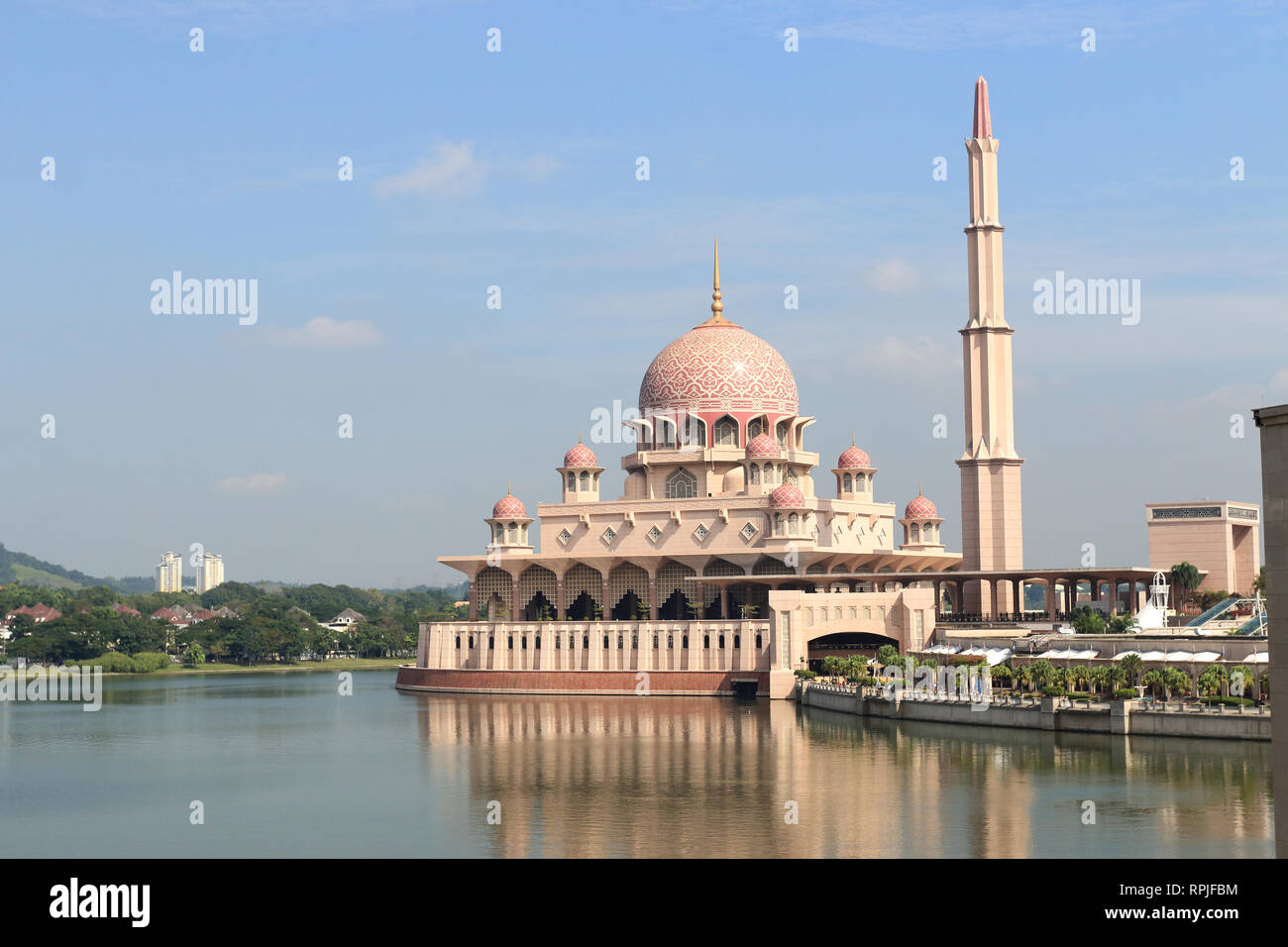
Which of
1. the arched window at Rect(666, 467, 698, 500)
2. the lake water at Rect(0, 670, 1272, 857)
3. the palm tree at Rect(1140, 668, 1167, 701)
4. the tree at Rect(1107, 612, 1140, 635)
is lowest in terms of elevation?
the lake water at Rect(0, 670, 1272, 857)

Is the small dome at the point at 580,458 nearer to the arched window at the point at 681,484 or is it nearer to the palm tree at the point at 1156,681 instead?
the arched window at the point at 681,484

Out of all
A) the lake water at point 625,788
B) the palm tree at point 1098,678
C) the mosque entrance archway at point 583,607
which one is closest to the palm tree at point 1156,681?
the palm tree at point 1098,678

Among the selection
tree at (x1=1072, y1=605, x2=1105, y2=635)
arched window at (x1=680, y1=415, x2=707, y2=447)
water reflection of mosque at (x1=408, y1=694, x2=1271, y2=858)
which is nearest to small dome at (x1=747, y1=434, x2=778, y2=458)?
arched window at (x1=680, y1=415, x2=707, y2=447)

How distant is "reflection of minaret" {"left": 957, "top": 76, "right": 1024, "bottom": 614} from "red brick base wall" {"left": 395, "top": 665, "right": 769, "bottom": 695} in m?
16.2

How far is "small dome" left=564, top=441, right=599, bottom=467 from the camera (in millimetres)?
84125

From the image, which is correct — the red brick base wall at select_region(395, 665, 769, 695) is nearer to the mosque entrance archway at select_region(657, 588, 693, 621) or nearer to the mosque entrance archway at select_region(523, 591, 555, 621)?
the mosque entrance archway at select_region(523, 591, 555, 621)

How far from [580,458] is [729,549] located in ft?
35.6

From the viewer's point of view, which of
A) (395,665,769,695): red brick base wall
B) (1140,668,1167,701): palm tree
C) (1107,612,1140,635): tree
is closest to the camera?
(1140,668,1167,701): palm tree

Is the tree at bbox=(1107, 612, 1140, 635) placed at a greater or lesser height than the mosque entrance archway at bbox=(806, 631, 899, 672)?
greater

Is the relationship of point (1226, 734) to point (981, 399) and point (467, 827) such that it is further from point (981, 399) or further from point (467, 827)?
point (981, 399)

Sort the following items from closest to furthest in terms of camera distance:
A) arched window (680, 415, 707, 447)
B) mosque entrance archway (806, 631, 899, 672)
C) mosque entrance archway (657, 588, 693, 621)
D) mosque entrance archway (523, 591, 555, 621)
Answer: mosque entrance archway (806, 631, 899, 672)
mosque entrance archway (657, 588, 693, 621)
arched window (680, 415, 707, 447)
mosque entrance archway (523, 591, 555, 621)

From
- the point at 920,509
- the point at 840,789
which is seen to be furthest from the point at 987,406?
the point at 840,789
